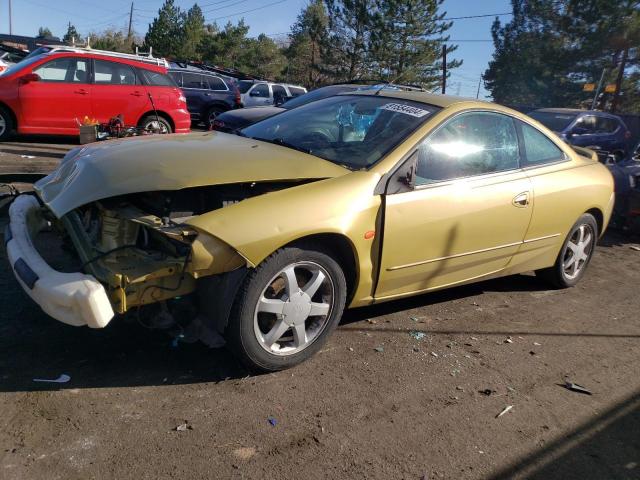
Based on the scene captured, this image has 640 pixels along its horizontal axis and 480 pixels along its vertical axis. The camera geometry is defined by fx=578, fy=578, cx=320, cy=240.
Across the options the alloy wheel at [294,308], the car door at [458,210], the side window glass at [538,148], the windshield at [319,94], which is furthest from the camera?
the windshield at [319,94]

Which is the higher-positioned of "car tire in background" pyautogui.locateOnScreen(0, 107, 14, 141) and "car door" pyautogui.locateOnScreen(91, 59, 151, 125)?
"car door" pyautogui.locateOnScreen(91, 59, 151, 125)

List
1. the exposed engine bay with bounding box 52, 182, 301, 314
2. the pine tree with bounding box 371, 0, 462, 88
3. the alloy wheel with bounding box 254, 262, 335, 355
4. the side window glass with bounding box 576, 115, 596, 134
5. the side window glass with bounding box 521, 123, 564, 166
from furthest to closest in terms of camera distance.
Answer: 1. the pine tree with bounding box 371, 0, 462, 88
2. the side window glass with bounding box 576, 115, 596, 134
3. the side window glass with bounding box 521, 123, 564, 166
4. the alloy wheel with bounding box 254, 262, 335, 355
5. the exposed engine bay with bounding box 52, 182, 301, 314

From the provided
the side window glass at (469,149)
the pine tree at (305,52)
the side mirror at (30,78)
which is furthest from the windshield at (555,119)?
the pine tree at (305,52)

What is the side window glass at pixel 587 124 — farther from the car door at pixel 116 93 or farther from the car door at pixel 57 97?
the car door at pixel 57 97

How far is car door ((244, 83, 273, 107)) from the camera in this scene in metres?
20.4

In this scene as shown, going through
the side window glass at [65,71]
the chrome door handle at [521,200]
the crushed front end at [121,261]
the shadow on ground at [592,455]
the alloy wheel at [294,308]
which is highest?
the side window glass at [65,71]

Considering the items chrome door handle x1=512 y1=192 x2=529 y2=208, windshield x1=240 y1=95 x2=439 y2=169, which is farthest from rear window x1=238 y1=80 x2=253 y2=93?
chrome door handle x1=512 y1=192 x2=529 y2=208

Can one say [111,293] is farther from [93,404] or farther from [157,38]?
[157,38]

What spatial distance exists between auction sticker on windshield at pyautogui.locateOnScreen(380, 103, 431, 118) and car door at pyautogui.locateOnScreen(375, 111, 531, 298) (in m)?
0.18

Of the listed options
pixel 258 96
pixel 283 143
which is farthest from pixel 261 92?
pixel 283 143

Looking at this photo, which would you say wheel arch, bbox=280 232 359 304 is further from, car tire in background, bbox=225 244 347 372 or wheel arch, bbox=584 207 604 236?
wheel arch, bbox=584 207 604 236

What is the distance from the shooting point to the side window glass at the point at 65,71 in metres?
→ 10.2

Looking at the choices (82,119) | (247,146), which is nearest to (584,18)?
(82,119)

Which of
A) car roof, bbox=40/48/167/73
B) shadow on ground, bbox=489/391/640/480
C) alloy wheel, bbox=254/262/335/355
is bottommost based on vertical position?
shadow on ground, bbox=489/391/640/480
